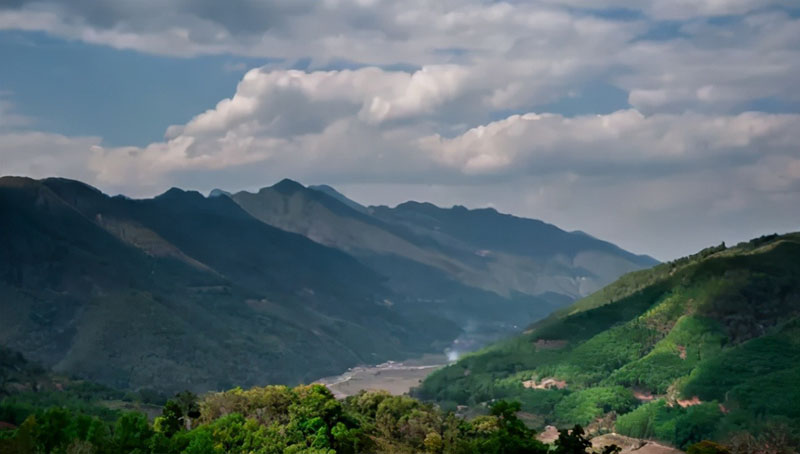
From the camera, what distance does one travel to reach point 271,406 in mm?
152250

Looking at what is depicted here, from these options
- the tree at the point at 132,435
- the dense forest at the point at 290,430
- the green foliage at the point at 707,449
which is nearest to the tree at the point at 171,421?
the dense forest at the point at 290,430

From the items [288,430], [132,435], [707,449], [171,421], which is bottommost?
[171,421]

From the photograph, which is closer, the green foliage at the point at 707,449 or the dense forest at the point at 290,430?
the dense forest at the point at 290,430

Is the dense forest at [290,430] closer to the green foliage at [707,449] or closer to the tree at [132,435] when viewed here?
the tree at [132,435]

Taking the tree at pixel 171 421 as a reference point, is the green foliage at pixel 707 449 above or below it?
above

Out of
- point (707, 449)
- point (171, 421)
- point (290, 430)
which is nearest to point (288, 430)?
point (290, 430)

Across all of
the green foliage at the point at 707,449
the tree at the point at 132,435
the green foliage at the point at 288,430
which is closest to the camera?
the tree at the point at 132,435

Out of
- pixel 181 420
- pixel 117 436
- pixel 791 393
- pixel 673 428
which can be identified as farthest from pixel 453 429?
pixel 791 393

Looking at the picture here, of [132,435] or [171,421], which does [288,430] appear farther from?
[132,435]

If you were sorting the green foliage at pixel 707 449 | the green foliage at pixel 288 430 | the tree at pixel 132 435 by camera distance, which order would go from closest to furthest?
the tree at pixel 132 435 → the green foliage at pixel 288 430 → the green foliage at pixel 707 449

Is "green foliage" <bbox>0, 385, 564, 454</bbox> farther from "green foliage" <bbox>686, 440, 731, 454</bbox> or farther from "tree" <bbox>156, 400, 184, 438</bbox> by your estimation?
"green foliage" <bbox>686, 440, 731, 454</bbox>

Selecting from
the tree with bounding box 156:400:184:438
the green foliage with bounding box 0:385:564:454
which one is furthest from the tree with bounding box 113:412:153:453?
the tree with bounding box 156:400:184:438

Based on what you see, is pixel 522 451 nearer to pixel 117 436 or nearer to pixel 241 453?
pixel 241 453

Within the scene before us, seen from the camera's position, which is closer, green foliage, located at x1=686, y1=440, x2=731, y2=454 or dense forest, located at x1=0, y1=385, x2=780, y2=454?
dense forest, located at x1=0, y1=385, x2=780, y2=454
